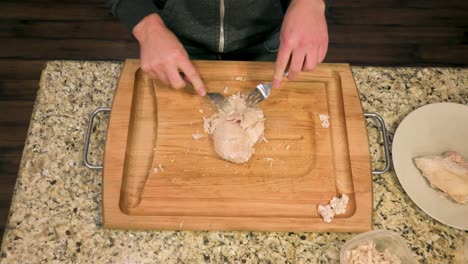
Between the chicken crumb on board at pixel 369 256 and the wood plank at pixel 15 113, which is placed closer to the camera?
the chicken crumb on board at pixel 369 256

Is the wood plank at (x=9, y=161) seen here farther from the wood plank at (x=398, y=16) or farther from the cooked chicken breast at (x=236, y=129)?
the wood plank at (x=398, y=16)

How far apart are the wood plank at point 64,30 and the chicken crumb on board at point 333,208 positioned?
1.82 meters

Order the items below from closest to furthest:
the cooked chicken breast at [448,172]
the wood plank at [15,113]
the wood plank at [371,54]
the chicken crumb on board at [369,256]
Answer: the chicken crumb on board at [369,256] < the cooked chicken breast at [448,172] < the wood plank at [15,113] < the wood plank at [371,54]

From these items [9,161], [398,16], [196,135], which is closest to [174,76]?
[196,135]

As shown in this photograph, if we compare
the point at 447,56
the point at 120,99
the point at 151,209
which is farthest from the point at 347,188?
the point at 447,56

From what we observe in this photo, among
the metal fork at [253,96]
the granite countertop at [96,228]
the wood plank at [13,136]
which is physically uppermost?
the metal fork at [253,96]

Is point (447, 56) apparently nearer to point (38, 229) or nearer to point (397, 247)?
point (397, 247)

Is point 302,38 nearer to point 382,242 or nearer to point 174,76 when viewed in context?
point 174,76

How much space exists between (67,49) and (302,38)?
6.00 feet

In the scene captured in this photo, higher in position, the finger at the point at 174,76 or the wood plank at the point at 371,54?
the finger at the point at 174,76

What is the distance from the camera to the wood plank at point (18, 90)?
2127mm

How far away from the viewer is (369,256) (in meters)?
0.87

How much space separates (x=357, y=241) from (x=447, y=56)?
6.50 ft

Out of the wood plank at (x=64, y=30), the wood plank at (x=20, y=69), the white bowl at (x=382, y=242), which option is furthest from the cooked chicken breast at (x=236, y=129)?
the wood plank at (x=20, y=69)
